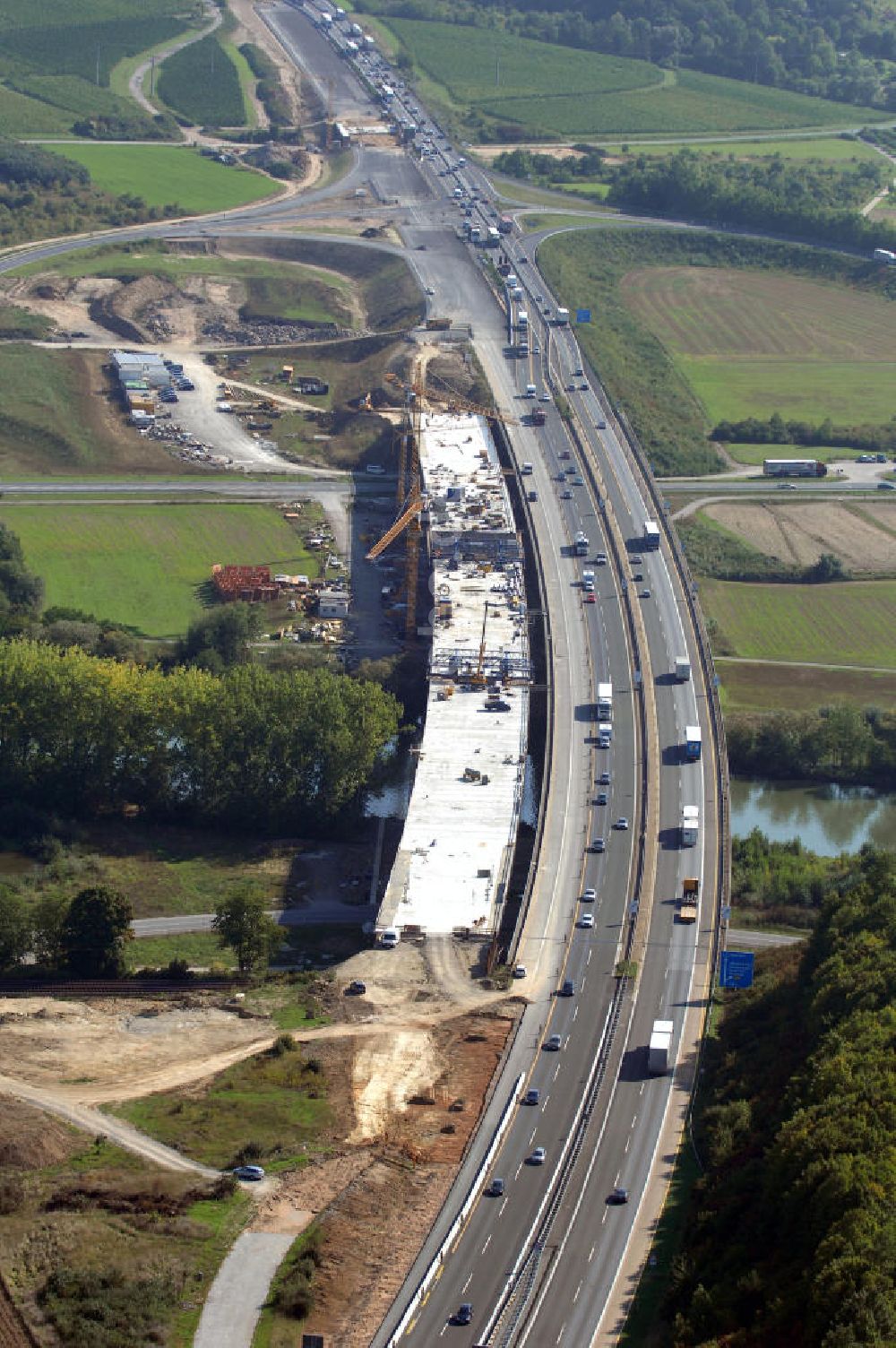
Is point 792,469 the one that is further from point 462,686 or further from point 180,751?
point 180,751

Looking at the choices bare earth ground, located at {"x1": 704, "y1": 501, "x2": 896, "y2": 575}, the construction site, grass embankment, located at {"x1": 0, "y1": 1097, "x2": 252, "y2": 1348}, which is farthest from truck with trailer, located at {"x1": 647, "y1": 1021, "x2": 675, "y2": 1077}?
bare earth ground, located at {"x1": 704, "y1": 501, "x2": 896, "y2": 575}

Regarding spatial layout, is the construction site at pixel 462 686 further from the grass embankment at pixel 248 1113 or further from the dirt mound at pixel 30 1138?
the dirt mound at pixel 30 1138

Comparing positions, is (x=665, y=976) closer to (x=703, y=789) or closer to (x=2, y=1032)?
(x=703, y=789)

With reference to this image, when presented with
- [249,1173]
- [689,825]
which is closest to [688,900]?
[689,825]

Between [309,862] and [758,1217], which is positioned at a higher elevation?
[758,1217]

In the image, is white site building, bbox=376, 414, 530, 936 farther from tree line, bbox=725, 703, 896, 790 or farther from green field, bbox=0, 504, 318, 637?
tree line, bbox=725, 703, 896, 790

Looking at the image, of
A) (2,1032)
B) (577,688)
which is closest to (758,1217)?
(2,1032)
